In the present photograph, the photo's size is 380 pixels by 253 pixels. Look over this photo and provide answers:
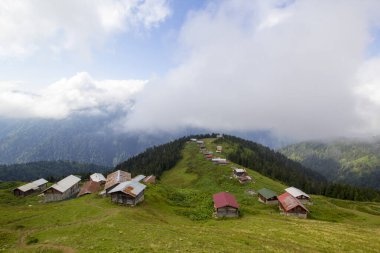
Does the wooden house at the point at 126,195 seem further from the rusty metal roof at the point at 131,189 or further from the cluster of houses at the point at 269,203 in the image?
the cluster of houses at the point at 269,203

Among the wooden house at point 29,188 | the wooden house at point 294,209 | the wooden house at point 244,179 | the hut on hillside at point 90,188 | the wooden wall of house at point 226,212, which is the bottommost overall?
the wooden house at point 29,188

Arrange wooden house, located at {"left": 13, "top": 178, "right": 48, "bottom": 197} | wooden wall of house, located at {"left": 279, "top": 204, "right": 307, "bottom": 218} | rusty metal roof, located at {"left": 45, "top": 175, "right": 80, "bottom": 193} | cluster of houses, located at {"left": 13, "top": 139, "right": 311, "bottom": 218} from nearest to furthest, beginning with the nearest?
cluster of houses, located at {"left": 13, "top": 139, "right": 311, "bottom": 218} < wooden wall of house, located at {"left": 279, "top": 204, "right": 307, "bottom": 218} < rusty metal roof, located at {"left": 45, "top": 175, "right": 80, "bottom": 193} < wooden house, located at {"left": 13, "top": 178, "right": 48, "bottom": 197}

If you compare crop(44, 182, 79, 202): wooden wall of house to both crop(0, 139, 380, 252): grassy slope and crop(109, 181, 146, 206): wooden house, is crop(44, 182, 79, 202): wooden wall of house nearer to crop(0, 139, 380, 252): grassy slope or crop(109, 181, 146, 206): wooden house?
crop(0, 139, 380, 252): grassy slope

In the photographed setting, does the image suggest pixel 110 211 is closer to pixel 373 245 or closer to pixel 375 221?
pixel 373 245

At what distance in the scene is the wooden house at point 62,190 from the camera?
98125mm

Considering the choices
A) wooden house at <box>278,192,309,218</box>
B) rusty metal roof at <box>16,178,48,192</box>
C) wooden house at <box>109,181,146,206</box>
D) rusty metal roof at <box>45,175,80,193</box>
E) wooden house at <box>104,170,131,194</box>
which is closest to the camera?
wooden house at <box>109,181,146,206</box>

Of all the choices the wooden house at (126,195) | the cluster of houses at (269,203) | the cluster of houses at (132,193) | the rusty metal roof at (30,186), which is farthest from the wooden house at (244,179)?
the rusty metal roof at (30,186)

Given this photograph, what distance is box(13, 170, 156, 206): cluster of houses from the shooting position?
69.6 metres

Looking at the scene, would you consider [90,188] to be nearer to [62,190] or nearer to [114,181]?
[62,190]

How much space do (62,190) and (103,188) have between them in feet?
50.3

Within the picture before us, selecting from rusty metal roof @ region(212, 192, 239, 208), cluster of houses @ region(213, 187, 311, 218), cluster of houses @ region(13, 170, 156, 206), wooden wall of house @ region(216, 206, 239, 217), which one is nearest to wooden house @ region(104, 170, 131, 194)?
cluster of houses @ region(13, 170, 156, 206)

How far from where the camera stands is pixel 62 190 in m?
101

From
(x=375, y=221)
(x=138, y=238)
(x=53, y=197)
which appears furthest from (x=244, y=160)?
(x=138, y=238)

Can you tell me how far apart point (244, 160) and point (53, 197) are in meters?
128
